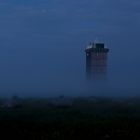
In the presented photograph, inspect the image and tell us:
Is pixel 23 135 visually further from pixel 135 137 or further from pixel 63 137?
pixel 135 137

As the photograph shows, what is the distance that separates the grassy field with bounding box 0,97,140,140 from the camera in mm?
36031

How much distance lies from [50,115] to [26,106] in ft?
28.0

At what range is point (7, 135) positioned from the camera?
35656mm

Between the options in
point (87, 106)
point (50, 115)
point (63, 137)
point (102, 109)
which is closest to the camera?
point (63, 137)

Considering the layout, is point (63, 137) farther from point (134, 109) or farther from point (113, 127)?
point (134, 109)

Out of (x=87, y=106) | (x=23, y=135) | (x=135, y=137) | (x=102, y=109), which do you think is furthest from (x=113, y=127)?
(x=87, y=106)

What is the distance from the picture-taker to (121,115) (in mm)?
43688

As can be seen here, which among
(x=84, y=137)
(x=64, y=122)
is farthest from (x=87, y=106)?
(x=84, y=137)

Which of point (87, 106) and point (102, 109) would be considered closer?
point (102, 109)

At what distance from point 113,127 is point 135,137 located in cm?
222

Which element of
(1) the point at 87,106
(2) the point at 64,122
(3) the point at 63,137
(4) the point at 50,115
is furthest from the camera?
(1) the point at 87,106

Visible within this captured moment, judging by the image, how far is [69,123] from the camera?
38469mm

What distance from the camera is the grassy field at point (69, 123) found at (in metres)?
36.0

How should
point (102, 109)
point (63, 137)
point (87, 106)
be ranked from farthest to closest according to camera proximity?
point (87, 106)
point (102, 109)
point (63, 137)
